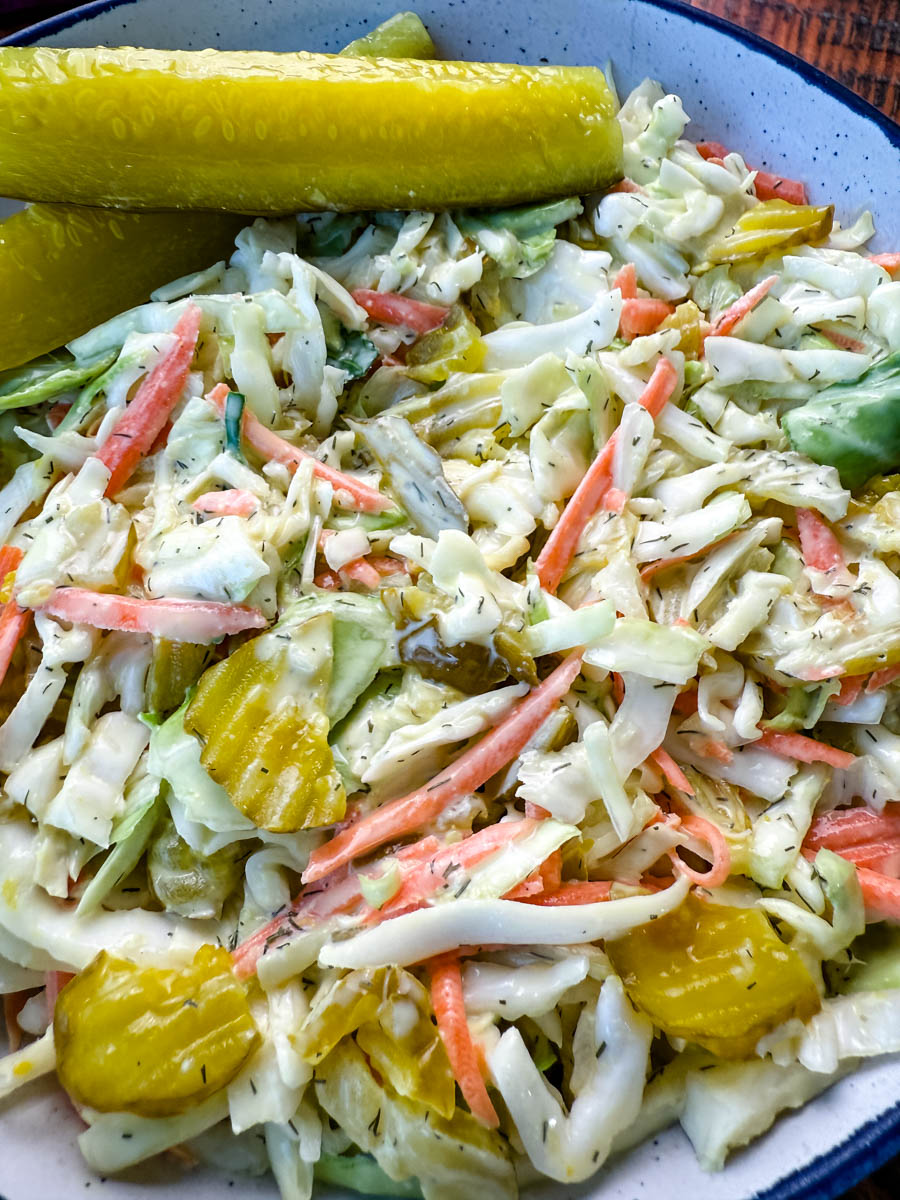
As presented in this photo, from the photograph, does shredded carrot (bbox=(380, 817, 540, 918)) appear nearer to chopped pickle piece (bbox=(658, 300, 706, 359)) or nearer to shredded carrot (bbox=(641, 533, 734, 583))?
shredded carrot (bbox=(641, 533, 734, 583))

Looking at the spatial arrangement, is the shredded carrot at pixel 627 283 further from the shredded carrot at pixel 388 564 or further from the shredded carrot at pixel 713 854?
the shredded carrot at pixel 713 854

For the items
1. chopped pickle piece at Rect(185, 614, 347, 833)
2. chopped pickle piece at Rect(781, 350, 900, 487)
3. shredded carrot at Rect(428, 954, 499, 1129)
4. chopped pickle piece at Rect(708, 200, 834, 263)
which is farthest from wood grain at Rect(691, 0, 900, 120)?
shredded carrot at Rect(428, 954, 499, 1129)

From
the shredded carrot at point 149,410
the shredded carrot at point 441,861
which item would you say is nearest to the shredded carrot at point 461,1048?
the shredded carrot at point 441,861

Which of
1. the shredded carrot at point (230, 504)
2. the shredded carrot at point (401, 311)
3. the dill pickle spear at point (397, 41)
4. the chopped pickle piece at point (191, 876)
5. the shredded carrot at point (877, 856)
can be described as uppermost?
the dill pickle spear at point (397, 41)

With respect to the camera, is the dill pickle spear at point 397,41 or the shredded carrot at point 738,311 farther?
the dill pickle spear at point 397,41

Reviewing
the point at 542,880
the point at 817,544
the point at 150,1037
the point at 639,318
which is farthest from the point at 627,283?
the point at 150,1037

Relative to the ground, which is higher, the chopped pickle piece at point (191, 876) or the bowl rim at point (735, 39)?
the bowl rim at point (735, 39)

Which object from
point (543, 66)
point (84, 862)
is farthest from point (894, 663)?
point (543, 66)

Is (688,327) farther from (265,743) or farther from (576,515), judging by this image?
(265,743)
